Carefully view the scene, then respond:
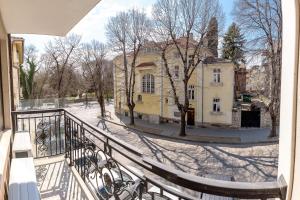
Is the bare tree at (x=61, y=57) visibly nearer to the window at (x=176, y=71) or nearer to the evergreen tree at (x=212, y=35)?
the window at (x=176, y=71)

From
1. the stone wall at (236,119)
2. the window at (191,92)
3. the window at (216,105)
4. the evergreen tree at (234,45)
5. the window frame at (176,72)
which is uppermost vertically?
the evergreen tree at (234,45)

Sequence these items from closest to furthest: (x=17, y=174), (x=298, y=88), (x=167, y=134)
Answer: (x=298, y=88), (x=17, y=174), (x=167, y=134)

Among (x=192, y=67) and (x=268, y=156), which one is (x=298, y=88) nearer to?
(x=268, y=156)

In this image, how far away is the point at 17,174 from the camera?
1.61 meters

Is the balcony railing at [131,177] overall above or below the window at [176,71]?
below

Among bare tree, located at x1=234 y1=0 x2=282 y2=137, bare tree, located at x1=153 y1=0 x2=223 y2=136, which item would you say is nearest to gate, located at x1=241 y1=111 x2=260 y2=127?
bare tree, located at x1=234 y1=0 x2=282 y2=137

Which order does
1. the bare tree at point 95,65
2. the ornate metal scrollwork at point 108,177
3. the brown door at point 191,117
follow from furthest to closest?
1. the bare tree at point 95,65
2. the brown door at point 191,117
3. the ornate metal scrollwork at point 108,177

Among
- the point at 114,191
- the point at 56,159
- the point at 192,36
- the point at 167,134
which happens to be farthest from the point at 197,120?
the point at 114,191

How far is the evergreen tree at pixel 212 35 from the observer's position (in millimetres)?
11727

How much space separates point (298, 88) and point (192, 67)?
12456 millimetres

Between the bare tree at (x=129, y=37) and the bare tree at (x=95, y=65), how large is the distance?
1.20 meters

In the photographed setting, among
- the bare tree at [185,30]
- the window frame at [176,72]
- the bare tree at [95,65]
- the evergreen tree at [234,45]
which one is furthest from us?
the bare tree at [95,65]

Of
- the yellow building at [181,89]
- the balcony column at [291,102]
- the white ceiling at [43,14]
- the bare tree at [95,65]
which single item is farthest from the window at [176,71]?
the balcony column at [291,102]

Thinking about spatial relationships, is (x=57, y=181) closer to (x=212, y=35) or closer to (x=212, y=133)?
(x=212, y=35)
